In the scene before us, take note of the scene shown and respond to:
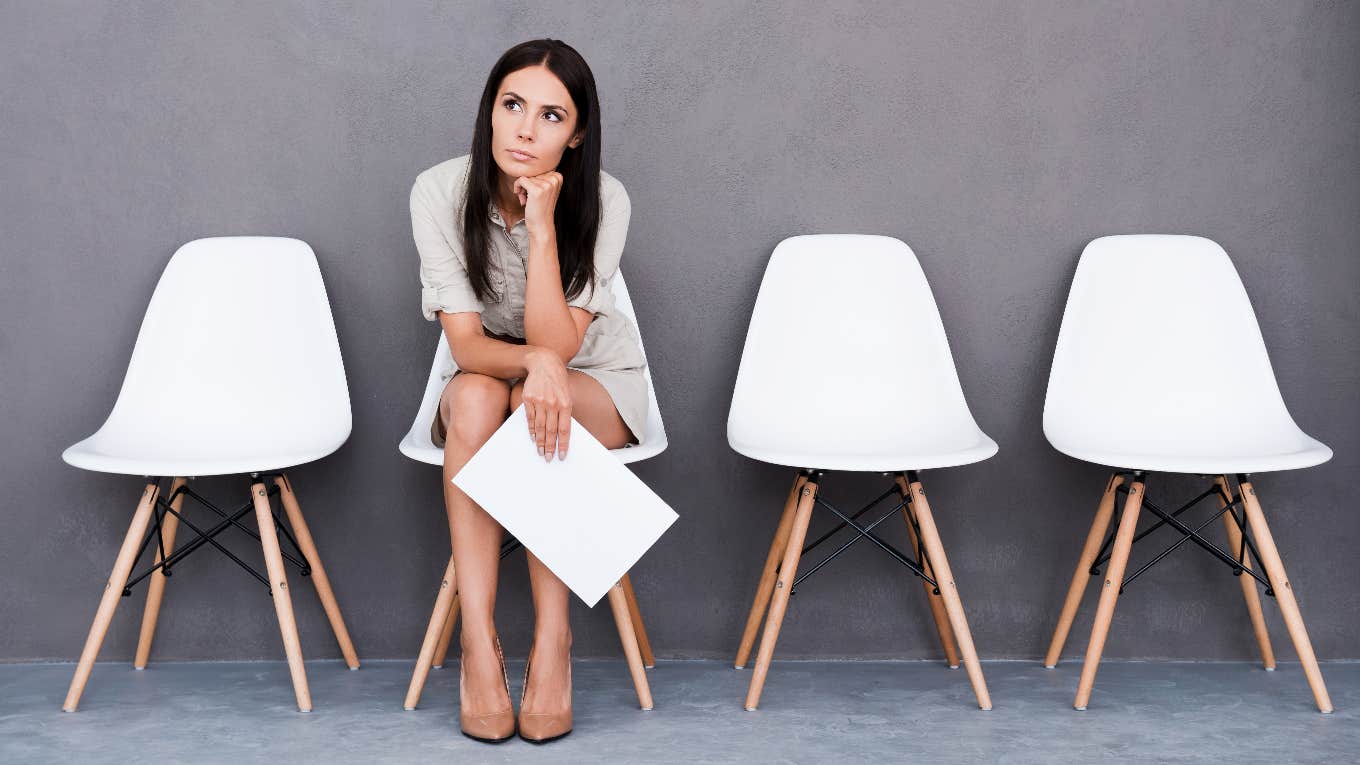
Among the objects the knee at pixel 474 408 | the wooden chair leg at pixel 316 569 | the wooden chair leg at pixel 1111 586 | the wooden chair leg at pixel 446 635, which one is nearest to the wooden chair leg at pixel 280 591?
the wooden chair leg at pixel 316 569

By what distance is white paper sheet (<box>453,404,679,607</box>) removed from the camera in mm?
1708

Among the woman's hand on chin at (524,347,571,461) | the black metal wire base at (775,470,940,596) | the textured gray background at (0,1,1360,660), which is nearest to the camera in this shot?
the woman's hand on chin at (524,347,571,461)

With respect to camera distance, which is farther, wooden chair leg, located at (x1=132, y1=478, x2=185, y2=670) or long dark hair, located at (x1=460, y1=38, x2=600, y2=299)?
wooden chair leg, located at (x1=132, y1=478, x2=185, y2=670)

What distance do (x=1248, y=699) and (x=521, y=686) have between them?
1260mm

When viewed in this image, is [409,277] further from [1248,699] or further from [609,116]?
[1248,699]

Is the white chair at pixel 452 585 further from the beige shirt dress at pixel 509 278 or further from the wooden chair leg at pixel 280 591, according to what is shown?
the wooden chair leg at pixel 280 591

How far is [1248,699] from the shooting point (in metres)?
1.96

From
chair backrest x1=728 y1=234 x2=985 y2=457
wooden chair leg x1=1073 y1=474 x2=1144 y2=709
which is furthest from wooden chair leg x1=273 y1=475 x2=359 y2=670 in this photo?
wooden chair leg x1=1073 y1=474 x2=1144 y2=709

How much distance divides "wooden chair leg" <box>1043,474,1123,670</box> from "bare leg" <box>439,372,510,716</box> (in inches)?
41.2

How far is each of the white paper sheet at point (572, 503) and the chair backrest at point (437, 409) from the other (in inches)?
4.8

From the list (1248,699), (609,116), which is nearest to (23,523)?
(609,116)

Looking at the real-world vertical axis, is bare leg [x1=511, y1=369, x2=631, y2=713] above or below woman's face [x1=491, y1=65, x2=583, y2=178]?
below

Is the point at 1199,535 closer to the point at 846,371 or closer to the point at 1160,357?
the point at 1160,357

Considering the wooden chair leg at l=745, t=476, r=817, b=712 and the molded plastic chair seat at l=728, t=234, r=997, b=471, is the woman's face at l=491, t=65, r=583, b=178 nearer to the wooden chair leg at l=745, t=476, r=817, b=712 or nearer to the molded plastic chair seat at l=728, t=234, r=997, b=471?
the molded plastic chair seat at l=728, t=234, r=997, b=471
